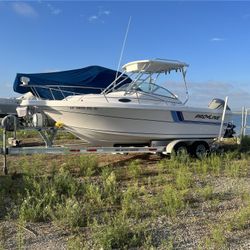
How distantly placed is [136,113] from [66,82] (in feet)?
8.08

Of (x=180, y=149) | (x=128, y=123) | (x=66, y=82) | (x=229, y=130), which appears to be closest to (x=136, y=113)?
(x=128, y=123)

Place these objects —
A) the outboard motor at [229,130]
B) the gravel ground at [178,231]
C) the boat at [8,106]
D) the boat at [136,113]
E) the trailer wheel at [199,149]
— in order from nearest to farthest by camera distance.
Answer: the gravel ground at [178,231] < the boat at [136,113] < the trailer wheel at [199,149] < the outboard motor at [229,130] < the boat at [8,106]

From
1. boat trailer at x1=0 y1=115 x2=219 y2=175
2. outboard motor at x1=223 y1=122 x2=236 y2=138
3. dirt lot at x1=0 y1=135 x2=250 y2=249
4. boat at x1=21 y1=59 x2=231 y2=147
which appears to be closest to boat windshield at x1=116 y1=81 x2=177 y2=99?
boat at x1=21 y1=59 x2=231 y2=147

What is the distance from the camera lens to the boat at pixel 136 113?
988 centimetres

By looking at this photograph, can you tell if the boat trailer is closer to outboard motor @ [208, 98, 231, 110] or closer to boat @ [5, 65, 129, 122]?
outboard motor @ [208, 98, 231, 110]

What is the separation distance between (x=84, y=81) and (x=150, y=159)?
2.97 metres

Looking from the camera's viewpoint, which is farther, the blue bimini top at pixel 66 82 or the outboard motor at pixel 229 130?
the outboard motor at pixel 229 130

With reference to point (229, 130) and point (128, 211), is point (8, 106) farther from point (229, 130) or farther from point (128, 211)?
point (128, 211)

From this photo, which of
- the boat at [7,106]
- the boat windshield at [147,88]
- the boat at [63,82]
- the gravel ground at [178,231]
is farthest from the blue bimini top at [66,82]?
the gravel ground at [178,231]

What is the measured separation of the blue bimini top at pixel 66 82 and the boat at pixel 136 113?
0.66 metres

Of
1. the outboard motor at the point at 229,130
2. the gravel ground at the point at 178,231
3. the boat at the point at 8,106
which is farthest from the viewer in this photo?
the boat at the point at 8,106

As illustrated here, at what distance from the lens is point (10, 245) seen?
503 cm

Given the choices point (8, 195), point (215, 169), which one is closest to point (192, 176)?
point (215, 169)

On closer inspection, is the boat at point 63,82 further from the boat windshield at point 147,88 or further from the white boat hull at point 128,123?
the white boat hull at point 128,123
